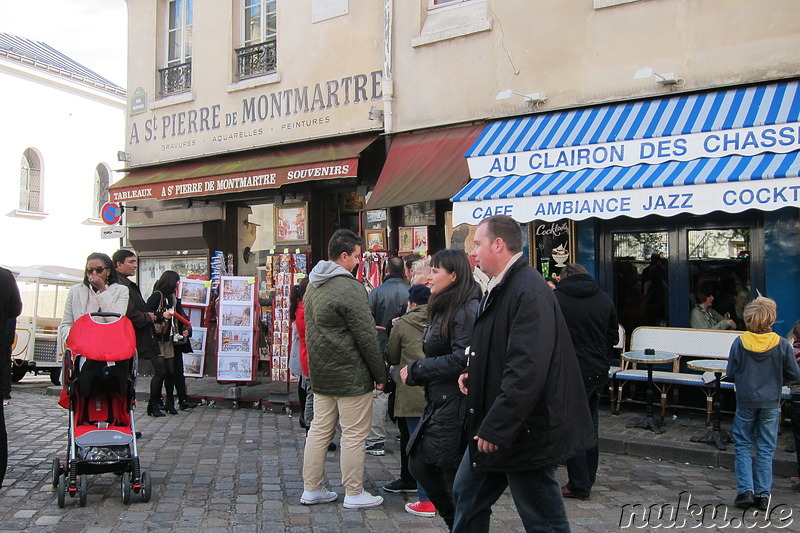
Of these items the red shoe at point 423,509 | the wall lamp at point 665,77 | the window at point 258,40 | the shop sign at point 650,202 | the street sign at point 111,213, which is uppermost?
the window at point 258,40

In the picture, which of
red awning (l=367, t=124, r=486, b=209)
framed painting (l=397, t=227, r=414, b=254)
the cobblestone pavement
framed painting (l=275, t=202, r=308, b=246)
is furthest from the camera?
framed painting (l=275, t=202, r=308, b=246)

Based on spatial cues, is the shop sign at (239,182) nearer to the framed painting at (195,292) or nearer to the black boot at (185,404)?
the framed painting at (195,292)

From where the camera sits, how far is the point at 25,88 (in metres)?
22.4

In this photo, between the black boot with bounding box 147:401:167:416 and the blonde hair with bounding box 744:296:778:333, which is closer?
the blonde hair with bounding box 744:296:778:333

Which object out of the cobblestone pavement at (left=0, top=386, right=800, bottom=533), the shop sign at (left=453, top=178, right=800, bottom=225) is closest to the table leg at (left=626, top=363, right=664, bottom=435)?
the cobblestone pavement at (left=0, top=386, right=800, bottom=533)

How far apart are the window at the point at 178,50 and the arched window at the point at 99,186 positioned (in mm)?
12933

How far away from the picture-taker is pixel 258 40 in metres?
12.8

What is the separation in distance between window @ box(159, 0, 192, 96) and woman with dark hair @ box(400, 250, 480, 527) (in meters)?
10.4

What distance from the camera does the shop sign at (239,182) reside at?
10.7 metres

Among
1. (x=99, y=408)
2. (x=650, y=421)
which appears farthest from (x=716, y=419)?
(x=99, y=408)

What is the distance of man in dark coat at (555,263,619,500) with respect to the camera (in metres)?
5.60

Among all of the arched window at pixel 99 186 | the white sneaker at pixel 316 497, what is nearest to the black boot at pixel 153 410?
the white sneaker at pixel 316 497

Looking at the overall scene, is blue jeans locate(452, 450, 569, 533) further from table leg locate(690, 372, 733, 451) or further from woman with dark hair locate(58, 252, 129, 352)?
table leg locate(690, 372, 733, 451)

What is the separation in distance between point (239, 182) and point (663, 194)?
6714 millimetres
